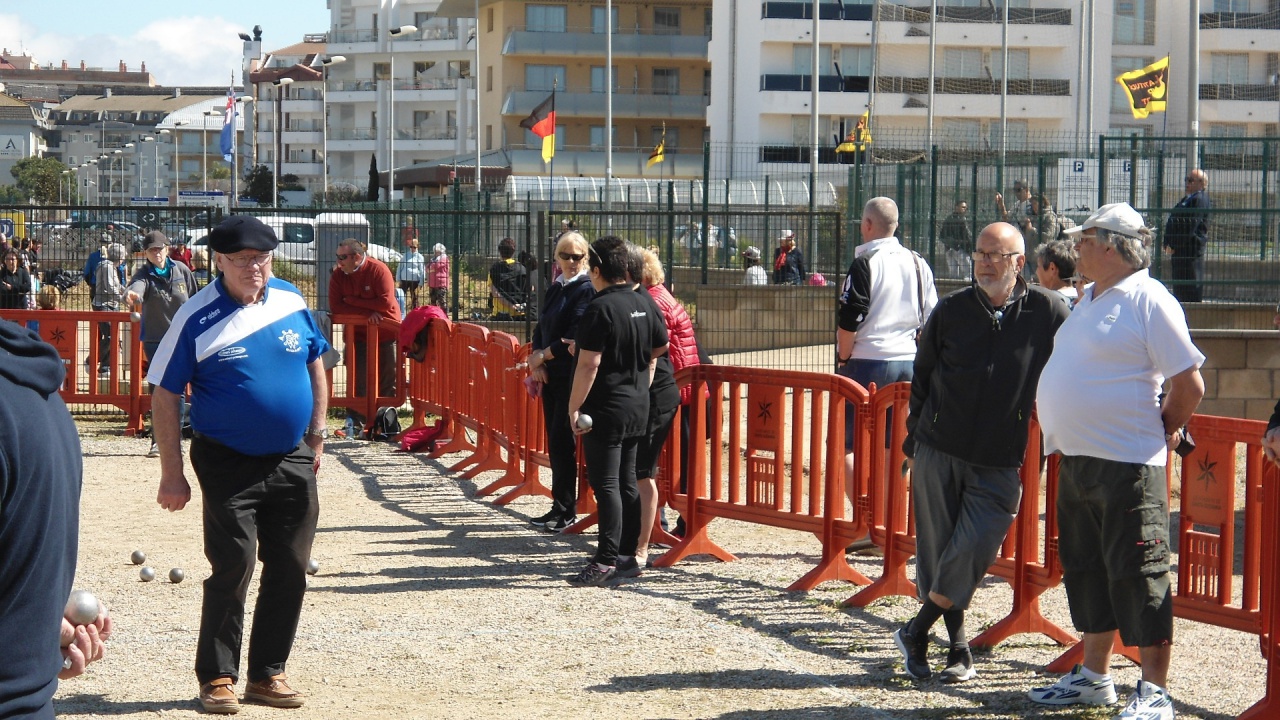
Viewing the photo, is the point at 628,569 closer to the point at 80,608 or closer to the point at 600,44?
the point at 80,608

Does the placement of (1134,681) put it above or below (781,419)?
below

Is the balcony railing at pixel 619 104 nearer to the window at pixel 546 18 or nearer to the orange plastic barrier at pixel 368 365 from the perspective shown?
the window at pixel 546 18

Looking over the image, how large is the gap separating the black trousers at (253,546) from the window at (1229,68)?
2639 inches

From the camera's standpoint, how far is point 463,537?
1055 cm

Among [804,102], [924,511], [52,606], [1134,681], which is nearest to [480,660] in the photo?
[924,511]

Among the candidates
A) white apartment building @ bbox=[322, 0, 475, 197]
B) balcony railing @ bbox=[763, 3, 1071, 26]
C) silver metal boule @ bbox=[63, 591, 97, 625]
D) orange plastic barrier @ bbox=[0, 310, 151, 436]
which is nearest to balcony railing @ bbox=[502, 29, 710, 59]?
balcony railing @ bbox=[763, 3, 1071, 26]

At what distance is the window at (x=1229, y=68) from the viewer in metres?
66.9

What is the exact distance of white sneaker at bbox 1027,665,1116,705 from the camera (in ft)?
20.5

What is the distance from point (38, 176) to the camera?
5541 inches

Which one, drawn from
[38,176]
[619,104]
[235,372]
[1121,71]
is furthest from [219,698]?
[38,176]

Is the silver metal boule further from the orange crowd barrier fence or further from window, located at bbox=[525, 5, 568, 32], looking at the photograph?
window, located at bbox=[525, 5, 568, 32]

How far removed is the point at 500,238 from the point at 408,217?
6.36ft

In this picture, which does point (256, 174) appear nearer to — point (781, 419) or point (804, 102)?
point (804, 102)

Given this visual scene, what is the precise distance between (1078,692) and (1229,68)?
66531mm
